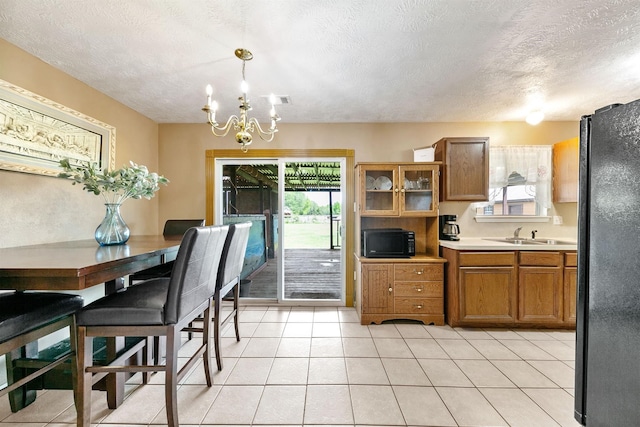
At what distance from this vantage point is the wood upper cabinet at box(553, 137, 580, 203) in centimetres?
306

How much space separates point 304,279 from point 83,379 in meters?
3.95

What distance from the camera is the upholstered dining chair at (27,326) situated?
1188 mm

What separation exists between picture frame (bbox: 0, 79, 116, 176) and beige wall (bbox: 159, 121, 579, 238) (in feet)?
3.22

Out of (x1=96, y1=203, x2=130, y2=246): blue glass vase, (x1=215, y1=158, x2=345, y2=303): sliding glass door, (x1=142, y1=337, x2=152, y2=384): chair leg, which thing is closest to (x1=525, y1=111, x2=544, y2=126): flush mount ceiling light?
(x1=215, y1=158, x2=345, y2=303): sliding glass door

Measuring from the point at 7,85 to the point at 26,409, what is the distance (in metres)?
2.01

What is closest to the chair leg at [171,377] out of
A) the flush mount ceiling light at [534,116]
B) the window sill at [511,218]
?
the window sill at [511,218]

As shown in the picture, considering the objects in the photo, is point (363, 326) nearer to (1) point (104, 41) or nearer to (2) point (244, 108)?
(2) point (244, 108)

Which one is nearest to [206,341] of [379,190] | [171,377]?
[171,377]

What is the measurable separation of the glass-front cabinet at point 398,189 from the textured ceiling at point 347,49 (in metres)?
0.66

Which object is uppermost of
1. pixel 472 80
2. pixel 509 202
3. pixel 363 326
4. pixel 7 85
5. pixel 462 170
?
pixel 472 80

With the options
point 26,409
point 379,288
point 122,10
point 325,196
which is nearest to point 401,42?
point 122,10

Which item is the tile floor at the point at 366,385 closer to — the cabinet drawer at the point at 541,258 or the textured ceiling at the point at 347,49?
the cabinet drawer at the point at 541,258

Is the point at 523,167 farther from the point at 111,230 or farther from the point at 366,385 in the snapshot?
the point at 111,230

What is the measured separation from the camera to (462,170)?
124 inches
